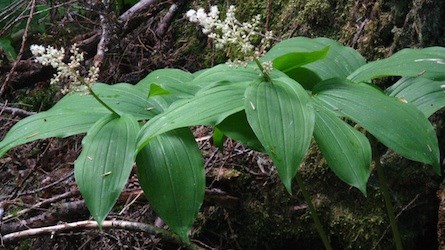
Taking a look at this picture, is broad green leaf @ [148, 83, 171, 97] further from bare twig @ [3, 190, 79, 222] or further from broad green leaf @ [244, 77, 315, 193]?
Result: bare twig @ [3, 190, 79, 222]

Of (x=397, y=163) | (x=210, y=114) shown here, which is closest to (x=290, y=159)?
(x=210, y=114)

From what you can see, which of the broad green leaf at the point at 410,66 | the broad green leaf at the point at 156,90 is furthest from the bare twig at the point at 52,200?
the broad green leaf at the point at 410,66

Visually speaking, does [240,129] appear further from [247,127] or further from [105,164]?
[105,164]

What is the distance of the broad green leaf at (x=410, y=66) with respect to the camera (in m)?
1.54

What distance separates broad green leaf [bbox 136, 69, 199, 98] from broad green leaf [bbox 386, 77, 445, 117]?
0.58 m

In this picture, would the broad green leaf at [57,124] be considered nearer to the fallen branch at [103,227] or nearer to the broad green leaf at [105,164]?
the broad green leaf at [105,164]

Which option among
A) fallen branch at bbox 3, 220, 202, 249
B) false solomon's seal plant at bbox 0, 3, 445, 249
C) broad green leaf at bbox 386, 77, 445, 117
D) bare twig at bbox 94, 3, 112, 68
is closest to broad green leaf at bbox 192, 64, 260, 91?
false solomon's seal plant at bbox 0, 3, 445, 249

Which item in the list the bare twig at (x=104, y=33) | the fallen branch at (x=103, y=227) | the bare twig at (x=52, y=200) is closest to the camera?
the fallen branch at (x=103, y=227)

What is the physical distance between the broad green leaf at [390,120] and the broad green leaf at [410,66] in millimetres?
132

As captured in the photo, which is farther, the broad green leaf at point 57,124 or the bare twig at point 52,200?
the bare twig at point 52,200

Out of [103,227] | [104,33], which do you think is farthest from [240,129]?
[104,33]

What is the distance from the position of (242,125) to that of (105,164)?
0.34 metres

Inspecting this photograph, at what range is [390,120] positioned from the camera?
4.44ft

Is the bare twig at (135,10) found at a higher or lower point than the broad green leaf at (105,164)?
lower
